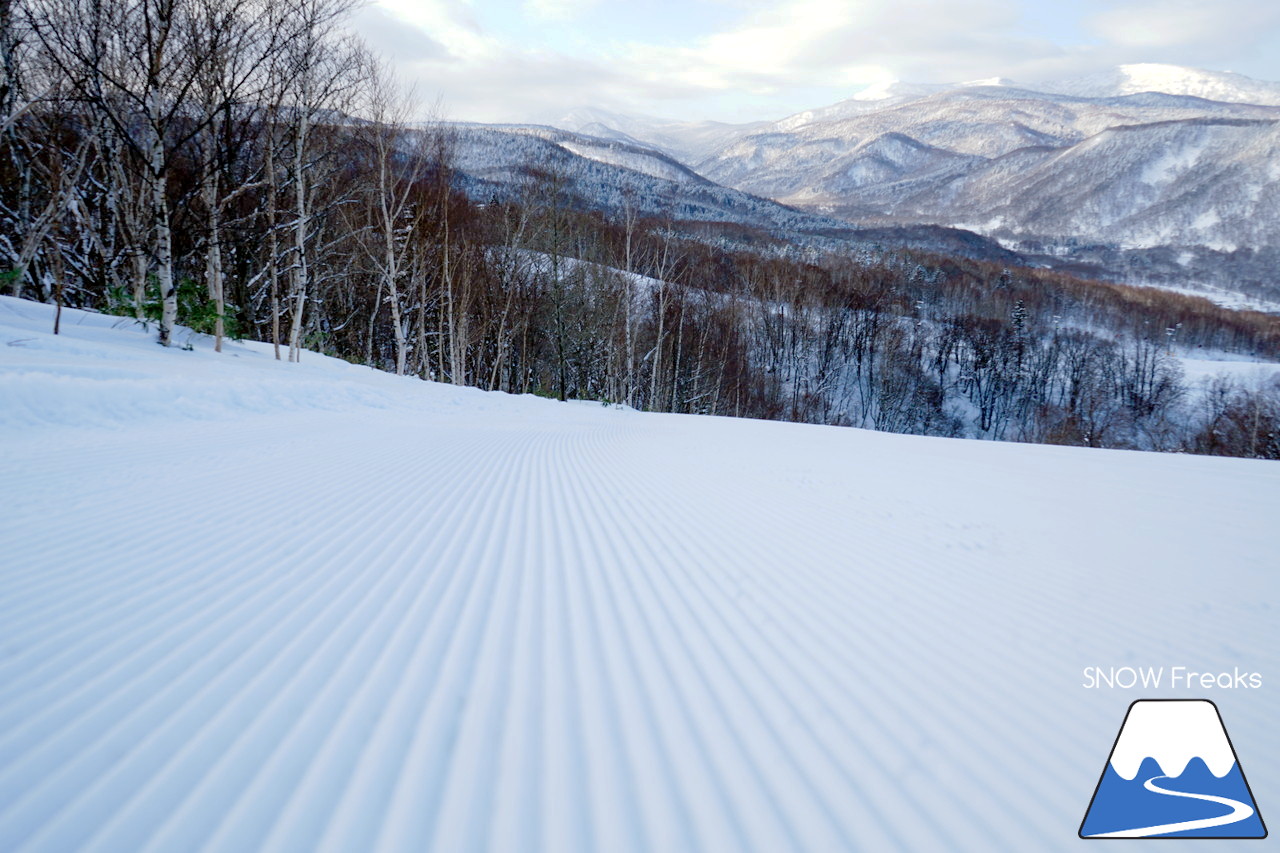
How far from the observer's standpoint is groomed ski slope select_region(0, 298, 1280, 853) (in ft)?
4.74

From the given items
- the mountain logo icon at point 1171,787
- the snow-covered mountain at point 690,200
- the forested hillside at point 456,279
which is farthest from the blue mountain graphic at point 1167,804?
the snow-covered mountain at point 690,200

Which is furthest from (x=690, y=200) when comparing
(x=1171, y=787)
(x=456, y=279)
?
(x=1171, y=787)

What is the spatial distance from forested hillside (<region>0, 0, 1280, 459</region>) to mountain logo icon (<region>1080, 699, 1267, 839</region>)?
1261 centimetres

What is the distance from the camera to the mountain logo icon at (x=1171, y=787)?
4.93 feet

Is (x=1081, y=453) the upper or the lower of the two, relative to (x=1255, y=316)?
lower

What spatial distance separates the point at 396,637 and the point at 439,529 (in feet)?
5.37

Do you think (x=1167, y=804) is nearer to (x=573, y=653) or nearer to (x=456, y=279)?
(x=573, y=653)

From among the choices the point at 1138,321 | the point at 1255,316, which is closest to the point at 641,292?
the point at 1138,321

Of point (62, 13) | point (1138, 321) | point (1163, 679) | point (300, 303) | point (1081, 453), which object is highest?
point (1138, 321)

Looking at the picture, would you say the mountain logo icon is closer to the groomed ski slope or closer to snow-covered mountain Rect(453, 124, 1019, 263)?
the groomed ski slope

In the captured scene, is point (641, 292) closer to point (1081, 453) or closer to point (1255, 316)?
point (1081, 453)

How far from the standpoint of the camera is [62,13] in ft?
34.0

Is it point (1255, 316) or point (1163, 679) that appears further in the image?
point (1255, 316)

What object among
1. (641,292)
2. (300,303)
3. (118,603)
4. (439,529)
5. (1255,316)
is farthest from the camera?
(1255,316)
